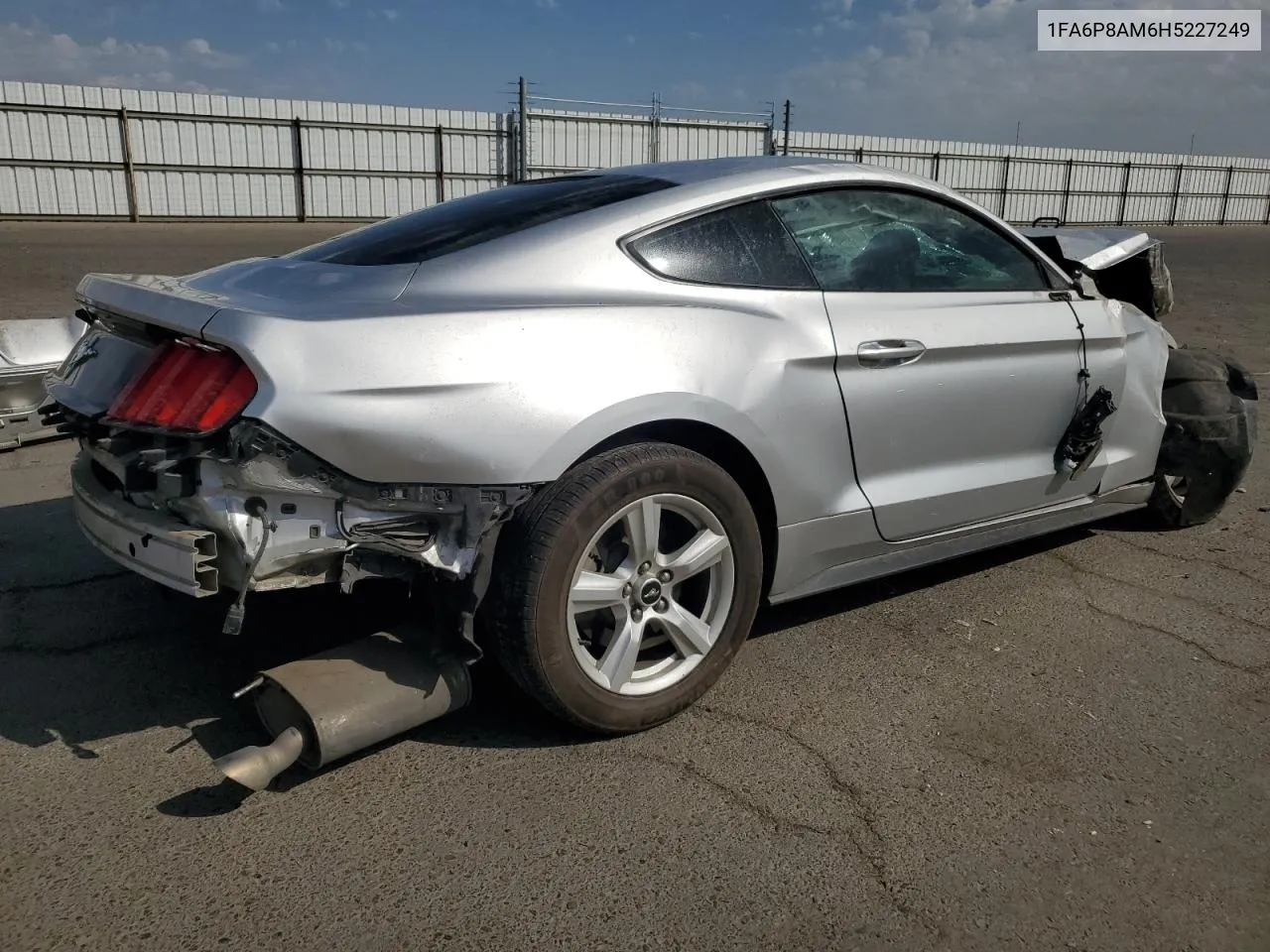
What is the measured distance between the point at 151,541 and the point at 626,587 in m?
1.19

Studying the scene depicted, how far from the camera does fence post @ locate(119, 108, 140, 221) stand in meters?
22.2

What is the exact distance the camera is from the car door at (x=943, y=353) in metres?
3.29

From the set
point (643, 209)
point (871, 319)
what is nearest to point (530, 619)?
point (643, 209)

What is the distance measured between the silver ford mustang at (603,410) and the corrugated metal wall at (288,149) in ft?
65.1

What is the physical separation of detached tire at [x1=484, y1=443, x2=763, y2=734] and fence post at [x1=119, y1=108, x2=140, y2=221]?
76.1 feet

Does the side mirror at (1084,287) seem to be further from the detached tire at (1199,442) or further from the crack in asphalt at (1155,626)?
the crack in asphalt at (1155,626)

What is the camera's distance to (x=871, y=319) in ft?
10.8

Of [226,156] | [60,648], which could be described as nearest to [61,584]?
[60,648]

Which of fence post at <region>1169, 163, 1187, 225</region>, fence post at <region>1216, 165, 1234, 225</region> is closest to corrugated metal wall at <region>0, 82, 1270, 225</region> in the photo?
fence post at <region>1169, 163, 1187, 225</region>

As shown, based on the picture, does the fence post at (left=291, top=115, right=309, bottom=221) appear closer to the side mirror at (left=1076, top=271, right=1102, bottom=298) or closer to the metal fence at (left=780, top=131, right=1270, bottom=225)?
the metal fence at (left=780, top=131, right=1270, bottom=225)

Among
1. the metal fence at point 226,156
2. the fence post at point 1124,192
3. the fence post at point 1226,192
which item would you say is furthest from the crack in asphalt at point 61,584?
the fence post at point 1226,192

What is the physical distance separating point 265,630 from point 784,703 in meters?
1.69

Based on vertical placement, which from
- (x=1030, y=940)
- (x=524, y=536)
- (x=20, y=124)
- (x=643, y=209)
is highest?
(x=20, y=124)

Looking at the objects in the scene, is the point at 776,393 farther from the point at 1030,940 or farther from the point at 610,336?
the point at 1030,940
